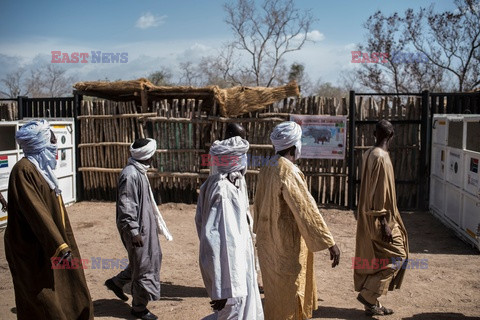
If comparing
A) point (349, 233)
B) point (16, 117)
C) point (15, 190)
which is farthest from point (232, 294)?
point (16, 117)

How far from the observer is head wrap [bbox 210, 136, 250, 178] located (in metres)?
3.25

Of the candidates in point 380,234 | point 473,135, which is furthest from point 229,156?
point 473,135

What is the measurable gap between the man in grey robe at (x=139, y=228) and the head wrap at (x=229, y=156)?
139 centimetres

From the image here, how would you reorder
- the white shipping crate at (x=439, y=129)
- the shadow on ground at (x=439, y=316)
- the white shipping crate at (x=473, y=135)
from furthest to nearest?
the white shipping crate at (x=439, y=129)
the white shipping crate at (x=473, y=135)
the shadow on ground at (x=439, y=316)

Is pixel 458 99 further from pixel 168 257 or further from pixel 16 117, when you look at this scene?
pixel 16 117

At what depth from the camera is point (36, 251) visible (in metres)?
A: 3.60

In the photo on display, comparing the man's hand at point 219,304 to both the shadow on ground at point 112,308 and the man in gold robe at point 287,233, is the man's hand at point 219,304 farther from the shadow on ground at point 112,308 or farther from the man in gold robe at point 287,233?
the shadow on ground at point 112,308

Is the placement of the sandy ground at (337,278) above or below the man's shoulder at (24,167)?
below

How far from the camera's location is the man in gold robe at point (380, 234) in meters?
4.46

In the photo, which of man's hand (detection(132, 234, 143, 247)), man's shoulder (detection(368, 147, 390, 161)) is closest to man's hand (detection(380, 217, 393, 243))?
man's shoulder (detection(368, 147, 390, 161))

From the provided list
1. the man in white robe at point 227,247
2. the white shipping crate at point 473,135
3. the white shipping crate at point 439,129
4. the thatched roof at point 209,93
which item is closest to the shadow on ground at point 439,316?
the man in white robe at point 227,247

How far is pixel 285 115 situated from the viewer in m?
9.70

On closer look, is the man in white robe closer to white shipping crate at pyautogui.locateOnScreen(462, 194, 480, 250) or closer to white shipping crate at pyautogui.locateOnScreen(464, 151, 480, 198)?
white shipping crate at pyautogui.locateOnScreen(462, 194, 480, 250)

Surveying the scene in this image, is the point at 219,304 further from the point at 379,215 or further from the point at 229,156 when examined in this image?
the point at 379,215
